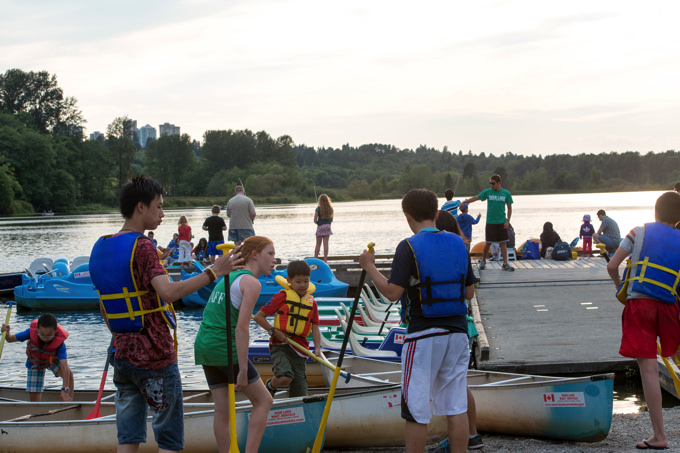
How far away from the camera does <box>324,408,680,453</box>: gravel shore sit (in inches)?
218

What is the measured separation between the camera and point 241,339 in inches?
176

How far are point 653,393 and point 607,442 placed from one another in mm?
944

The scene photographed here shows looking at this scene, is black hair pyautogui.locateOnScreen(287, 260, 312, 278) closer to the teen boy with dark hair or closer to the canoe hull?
the canoe hull

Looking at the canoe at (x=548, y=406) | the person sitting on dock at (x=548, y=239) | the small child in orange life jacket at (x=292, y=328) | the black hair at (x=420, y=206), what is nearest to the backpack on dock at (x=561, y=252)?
the person sitting on dock at (x=548, y=239)

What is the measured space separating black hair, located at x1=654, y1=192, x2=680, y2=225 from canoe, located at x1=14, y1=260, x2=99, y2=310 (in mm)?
14941

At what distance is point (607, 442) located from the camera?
5750 millimetres

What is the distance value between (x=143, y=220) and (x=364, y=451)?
3.46 meters

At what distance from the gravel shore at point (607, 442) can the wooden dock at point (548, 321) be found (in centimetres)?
168

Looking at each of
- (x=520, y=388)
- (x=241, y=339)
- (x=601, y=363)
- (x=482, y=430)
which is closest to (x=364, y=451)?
(x=482, y=430)

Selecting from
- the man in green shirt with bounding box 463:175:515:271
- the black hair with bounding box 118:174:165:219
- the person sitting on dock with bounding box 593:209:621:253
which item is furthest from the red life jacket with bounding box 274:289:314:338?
the person sitting on dock with bounding box 593:209:621:253

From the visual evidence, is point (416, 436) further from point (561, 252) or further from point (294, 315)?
point (561, 252)

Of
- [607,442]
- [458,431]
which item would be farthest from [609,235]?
[458,431]

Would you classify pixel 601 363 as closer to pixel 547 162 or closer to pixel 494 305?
pixel 494 305

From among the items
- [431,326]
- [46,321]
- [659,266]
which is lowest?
[46,321]
